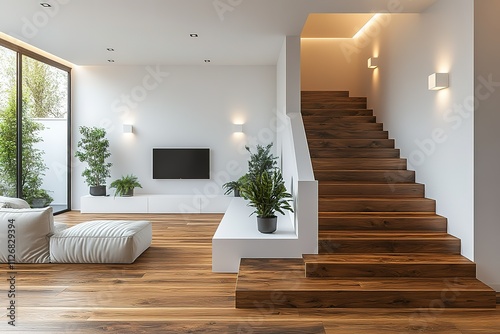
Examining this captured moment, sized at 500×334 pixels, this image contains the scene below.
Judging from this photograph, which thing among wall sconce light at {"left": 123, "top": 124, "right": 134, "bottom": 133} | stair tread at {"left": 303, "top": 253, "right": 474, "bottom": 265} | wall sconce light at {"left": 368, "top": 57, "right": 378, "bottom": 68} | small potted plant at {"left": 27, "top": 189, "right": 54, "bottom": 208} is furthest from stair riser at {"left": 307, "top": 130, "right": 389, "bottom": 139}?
small potted plant at {"left": 27, "top": 189, "right": 54, "bottom": 208}

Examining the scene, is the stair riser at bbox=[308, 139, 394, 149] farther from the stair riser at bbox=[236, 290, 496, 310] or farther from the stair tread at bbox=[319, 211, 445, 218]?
the stair riser at bbox=[236, 290, 496, 310]

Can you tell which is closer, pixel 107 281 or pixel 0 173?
pixel 107 281

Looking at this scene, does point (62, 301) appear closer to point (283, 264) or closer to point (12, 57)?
point (283, 264)

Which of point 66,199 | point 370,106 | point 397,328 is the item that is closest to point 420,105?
point 370,106

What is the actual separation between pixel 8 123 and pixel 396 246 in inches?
227

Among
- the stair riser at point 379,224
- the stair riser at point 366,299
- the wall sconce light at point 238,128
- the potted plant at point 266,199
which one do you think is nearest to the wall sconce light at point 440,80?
the stair riser at point 379,224

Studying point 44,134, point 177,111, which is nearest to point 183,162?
point 177,111

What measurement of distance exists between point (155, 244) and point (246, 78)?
161 inches

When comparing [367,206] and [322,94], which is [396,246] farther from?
[322,94]

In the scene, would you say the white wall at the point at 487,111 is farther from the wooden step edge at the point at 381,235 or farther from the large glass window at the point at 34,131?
the large glass window at the point at 34,131

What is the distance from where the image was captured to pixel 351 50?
7504 millimetres

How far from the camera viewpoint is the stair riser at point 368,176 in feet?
15.9

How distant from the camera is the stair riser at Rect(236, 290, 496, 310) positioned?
3.07 m

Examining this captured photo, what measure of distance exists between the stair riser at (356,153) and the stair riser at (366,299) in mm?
2517
